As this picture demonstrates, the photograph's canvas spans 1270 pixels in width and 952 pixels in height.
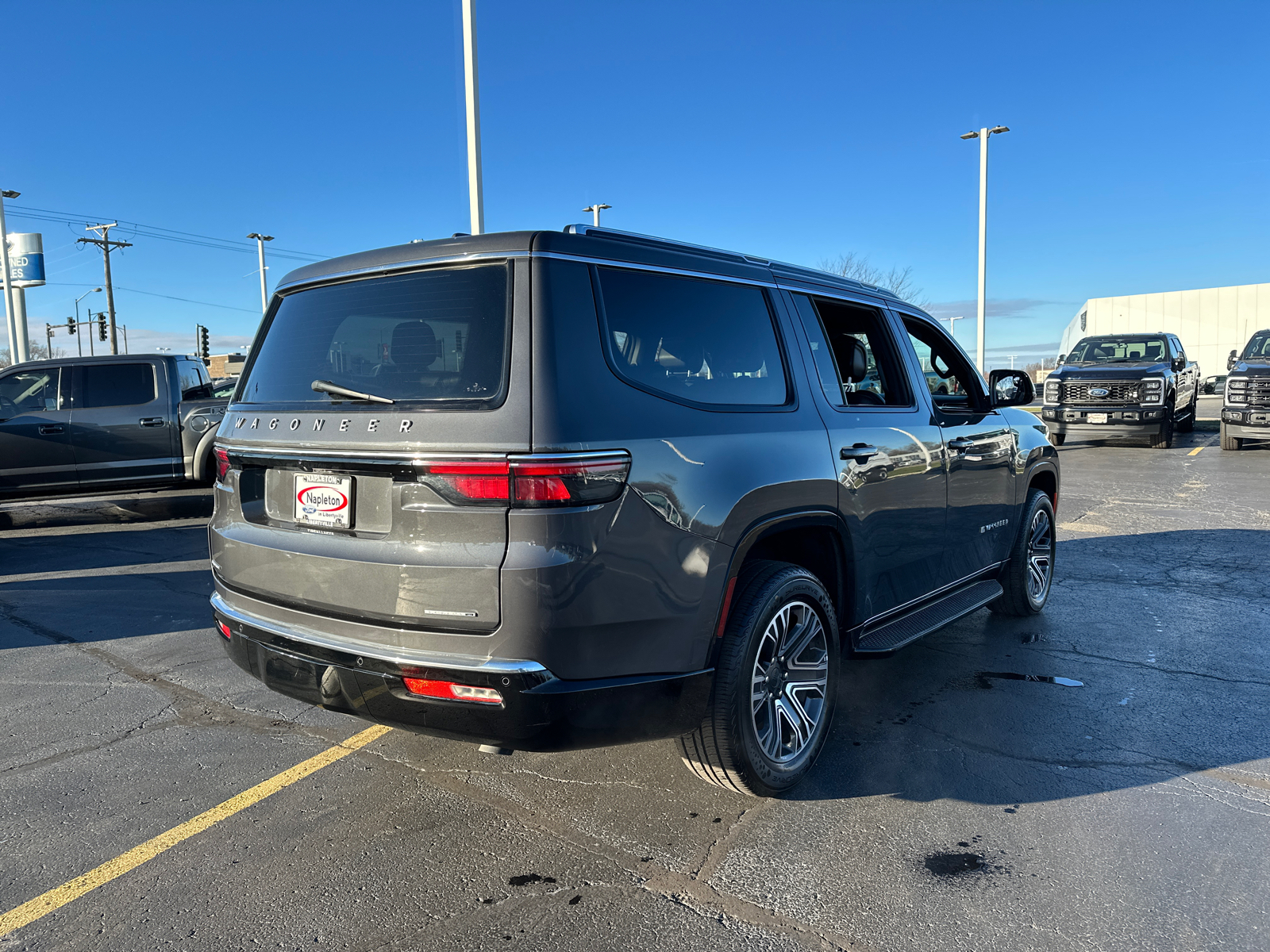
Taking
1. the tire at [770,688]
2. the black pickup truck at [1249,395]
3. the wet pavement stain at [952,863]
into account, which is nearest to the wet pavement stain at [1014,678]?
the tire at [770,688]

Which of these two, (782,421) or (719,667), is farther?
(782,421)

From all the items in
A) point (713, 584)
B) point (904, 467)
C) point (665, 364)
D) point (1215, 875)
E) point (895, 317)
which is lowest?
point (1215, 875)

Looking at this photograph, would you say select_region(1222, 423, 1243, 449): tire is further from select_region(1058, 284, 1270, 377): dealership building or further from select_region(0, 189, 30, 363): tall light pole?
select_region(1058, 284, 1270, 377): dealership building

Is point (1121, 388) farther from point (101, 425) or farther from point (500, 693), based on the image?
point (500, 693)

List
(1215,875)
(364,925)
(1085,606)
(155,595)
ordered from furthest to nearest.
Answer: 1. (155,595)
2. (1085,606)
3. (1215,875)
4. (364,925)

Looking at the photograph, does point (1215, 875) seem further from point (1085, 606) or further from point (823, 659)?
point (1085, 606)

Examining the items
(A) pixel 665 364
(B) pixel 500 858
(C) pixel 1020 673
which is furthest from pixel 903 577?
(B) pixel 500 858

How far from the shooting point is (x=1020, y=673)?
4594mm

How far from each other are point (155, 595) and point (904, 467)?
535 centimetres

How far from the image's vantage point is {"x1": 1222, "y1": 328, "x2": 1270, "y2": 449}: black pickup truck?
48.6ft

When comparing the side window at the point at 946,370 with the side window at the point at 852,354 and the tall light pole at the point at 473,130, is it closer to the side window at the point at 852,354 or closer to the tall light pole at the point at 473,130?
the side window at the point at 852,354

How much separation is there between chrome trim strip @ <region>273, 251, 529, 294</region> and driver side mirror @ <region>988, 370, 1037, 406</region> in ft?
11.2

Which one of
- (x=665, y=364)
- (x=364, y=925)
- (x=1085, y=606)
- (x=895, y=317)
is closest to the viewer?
(x=364, y=925)

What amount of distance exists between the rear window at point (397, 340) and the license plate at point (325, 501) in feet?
0.93
